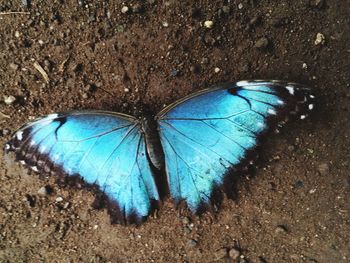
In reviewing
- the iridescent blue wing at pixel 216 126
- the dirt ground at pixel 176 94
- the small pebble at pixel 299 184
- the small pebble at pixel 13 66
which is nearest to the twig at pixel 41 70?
the dirt ground at pixel 176 94

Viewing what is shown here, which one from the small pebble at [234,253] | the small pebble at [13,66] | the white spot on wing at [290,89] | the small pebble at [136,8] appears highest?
the small pebble at [136,8]

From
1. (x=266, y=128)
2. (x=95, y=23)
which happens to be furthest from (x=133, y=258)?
(x=95, y=23)

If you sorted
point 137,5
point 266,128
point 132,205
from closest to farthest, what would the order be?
point 266,128 < point 132,205 < point 137,5

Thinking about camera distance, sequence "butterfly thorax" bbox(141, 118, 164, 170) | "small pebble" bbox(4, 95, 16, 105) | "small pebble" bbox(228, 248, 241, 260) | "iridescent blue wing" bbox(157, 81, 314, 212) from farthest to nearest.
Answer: "small pebble" bbox(4, 95, 16, 105)
"small pebble" bbox(228, 248, 241, 260)
"butterfly thorax" bbox(141, 118, 164, 170)
"iridescent blue wing" bbox(157, 81, 314, 212)

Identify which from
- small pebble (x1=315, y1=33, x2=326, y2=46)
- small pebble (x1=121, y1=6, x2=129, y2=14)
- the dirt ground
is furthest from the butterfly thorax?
small pebble (x1=315, y1=33, x2=326, y2=46)

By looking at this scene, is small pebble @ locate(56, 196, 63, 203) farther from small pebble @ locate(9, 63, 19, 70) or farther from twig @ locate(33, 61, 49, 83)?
small pebble @ locate(9, 63, 19, 70)

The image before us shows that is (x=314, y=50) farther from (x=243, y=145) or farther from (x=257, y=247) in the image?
(x=257, y=247)

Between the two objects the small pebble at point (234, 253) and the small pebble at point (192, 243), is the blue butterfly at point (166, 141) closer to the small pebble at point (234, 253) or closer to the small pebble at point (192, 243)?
the small pebble at point (192, 243)
